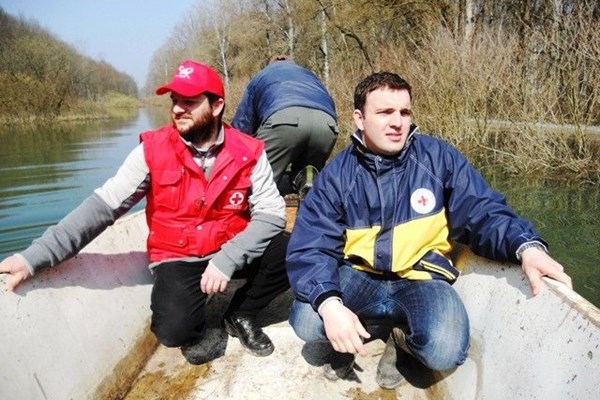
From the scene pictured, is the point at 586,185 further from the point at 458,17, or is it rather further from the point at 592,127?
the point at 458,17

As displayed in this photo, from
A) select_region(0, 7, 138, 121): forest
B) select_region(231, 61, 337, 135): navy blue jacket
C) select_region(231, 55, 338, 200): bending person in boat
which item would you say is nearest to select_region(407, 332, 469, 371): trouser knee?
select_region(231, 55, 338, 200): bending person in boat

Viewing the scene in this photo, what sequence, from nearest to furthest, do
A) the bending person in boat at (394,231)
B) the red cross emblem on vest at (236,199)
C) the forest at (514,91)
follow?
the bending person in boat at (394,231)
the red cross emblem on vest at (236,199)
the forest at (514,91)

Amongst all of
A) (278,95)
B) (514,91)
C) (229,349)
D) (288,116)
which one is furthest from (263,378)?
(514,91)

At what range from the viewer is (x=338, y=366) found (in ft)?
6.86

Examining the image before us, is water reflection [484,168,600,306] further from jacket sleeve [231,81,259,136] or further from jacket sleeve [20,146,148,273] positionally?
jacket sleeve [20,146,148,273]

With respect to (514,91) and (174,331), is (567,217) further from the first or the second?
(174,331)

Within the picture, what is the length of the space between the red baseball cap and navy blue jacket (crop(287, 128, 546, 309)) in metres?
0.65

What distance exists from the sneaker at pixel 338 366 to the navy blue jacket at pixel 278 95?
1.86 m

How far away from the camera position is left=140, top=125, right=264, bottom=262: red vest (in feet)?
6.83

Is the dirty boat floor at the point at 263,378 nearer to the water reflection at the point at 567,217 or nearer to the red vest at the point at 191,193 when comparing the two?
the red vest at the point at 191,193

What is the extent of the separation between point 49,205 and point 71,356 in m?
5.88

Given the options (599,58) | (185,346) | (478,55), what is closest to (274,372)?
(185,346)

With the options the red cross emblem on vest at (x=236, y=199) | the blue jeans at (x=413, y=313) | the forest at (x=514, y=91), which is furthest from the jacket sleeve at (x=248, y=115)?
the forest at (x=514, y=91)

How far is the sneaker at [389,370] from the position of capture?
6.75 ft
